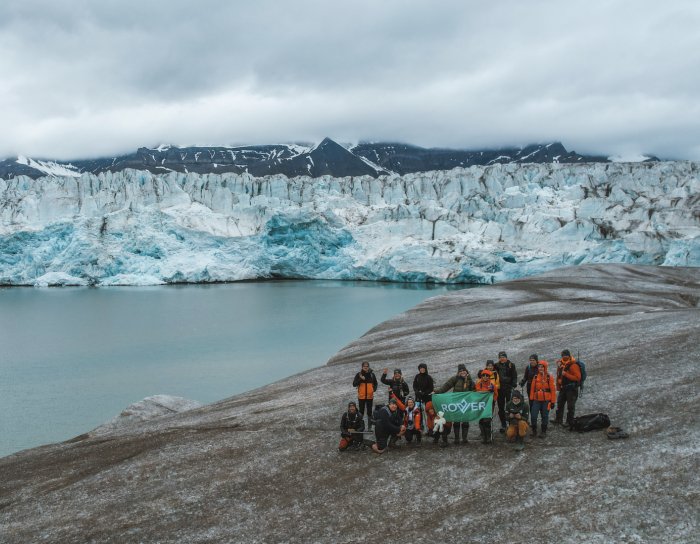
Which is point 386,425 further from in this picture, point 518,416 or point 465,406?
point 518,416

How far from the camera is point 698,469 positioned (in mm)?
8133

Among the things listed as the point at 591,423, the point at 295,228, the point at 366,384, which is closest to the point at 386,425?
the point at 366,384

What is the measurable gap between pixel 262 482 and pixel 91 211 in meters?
88.3

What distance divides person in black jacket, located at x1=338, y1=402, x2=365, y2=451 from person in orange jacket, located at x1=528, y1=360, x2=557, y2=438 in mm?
3001

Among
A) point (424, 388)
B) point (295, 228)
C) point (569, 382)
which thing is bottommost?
point (424, 388)

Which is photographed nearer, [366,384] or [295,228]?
[366,384]

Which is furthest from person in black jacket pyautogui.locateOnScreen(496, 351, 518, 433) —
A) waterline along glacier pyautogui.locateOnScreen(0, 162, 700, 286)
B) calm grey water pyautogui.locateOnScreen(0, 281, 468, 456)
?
waterline along glacier pyautogui.locateOnScreen(0, 162, 700, 286)

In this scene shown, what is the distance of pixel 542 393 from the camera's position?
32.4ft

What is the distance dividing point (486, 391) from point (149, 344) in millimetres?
31921

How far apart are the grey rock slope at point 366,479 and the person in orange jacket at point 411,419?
0.36 meters

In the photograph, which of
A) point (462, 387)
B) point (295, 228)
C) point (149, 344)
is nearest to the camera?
point (462, 387)

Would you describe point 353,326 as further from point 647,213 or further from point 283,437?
point 647,213

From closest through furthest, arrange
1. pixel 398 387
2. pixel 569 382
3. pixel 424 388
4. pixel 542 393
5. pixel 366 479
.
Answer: pixel 366 479 < pixel 542 393 < pixel 569 382 < pixel 398 387 < pixel 424 388

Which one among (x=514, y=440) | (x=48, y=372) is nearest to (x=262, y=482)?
(x=514, y=440)
